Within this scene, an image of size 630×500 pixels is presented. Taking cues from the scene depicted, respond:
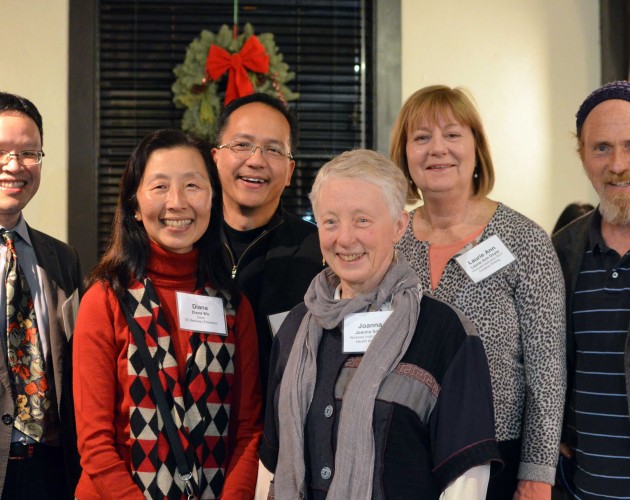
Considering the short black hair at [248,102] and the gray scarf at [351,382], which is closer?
the gray scarf at [351,382]

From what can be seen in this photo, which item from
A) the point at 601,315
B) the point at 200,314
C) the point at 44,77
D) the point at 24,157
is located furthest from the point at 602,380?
the point at 44,77

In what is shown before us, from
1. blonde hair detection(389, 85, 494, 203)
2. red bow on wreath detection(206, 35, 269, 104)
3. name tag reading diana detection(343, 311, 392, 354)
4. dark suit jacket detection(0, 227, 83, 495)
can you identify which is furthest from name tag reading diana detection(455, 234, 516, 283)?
red bow on wreath detection(206, 35, 269, 104)

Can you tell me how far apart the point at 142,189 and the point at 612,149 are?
4.59 ft

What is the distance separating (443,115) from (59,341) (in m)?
1.33

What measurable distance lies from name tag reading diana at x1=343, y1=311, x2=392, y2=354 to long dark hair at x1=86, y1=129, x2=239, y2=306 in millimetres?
461

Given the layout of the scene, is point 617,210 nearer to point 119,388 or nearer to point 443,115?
point 443,115

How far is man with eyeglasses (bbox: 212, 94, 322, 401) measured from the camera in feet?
8.70

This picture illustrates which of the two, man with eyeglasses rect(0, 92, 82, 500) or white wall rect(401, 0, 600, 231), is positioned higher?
white wall rect(401, 0, 600, 231)

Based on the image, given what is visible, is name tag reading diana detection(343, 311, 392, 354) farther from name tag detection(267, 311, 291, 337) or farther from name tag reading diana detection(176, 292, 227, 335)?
name tag detection(267, 311, 291, 337)

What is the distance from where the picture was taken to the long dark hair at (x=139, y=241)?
7.29 ft

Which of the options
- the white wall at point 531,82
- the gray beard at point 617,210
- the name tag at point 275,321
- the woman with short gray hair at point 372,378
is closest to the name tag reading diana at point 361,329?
the woman with short gray hair at point 372,378

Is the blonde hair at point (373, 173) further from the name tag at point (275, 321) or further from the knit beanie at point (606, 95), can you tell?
the knit beanie at point (606, 95)

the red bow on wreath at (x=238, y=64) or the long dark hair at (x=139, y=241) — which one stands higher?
the red bow on wreath at (x=238, y=64)

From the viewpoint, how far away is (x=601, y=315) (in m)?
2.44
